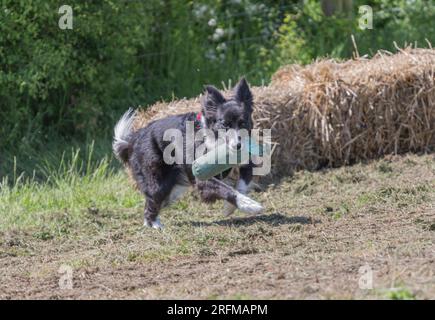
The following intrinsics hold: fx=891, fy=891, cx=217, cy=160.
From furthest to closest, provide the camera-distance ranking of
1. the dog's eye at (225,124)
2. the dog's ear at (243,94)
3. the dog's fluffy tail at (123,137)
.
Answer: the dog's fluffy tail at (123,137) → the dog's ear at (243,94) → the dog's eye at (225,124)

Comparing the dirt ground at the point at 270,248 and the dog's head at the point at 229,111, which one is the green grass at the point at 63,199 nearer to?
the dirt ground at the point at 270,248

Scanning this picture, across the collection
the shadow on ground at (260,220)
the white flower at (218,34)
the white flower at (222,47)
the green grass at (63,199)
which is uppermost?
the white flower at (218,34)

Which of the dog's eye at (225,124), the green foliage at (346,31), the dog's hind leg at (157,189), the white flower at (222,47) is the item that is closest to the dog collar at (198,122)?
the dog's eye at (225,124)

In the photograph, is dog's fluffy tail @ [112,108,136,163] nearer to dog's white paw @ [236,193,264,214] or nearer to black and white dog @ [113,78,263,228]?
black and white dog @ [113,78,263,228]

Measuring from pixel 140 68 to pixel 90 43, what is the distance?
1.25m

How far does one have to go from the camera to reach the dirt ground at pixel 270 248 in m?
5.35

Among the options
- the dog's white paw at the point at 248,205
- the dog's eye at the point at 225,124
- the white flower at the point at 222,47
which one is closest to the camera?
the dog's white paw at the point at 248,205

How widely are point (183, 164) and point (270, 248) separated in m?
1.87

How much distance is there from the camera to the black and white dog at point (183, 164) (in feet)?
25.8

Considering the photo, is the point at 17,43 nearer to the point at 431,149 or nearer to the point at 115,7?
the point at 115,7

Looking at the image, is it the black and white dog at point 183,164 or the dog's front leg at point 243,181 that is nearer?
the black and white dog at point 183,164

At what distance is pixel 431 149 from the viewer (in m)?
9.84

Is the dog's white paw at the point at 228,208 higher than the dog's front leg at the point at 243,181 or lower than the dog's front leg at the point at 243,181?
lower
